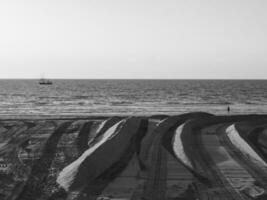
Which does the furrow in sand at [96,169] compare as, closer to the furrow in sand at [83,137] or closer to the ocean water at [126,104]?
the furrow in sand at [83,137]

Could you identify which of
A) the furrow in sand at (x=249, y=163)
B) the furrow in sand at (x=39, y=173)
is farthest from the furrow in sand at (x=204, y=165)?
the furrow in sand at (x=39, y=173)

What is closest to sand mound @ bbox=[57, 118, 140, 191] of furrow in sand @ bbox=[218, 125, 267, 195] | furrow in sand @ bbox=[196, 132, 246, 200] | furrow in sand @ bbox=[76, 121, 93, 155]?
furrow in sand @ bbox=[76, 121, 93, 155]

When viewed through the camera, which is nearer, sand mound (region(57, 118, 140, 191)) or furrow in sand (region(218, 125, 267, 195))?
sand mound (region(57, 118, 140, 191))

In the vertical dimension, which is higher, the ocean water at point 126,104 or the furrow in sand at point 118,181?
the furrow in sand at point 118,181

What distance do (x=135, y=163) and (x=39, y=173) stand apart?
4.33m

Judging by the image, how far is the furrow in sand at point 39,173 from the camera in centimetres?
1170

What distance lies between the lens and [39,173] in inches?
568

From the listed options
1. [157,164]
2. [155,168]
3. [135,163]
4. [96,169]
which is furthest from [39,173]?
[157,164]

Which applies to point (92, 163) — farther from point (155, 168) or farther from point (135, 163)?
point (155, 168)

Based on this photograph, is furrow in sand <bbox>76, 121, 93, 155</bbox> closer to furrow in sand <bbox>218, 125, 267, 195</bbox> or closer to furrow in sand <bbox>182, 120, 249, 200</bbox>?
furrow in sand <bbox>182, 120, 249, 200</bbox>

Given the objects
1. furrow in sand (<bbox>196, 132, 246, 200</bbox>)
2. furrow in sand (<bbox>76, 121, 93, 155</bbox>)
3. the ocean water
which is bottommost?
the ocean water

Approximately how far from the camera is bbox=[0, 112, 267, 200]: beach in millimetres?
12023

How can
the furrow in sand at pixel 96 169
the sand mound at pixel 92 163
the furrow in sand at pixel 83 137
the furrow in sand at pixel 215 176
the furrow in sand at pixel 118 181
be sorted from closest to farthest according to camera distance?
the furrow in sand at pixel 215 176, the furrow in sand at pixel 118 181, the furrow in sand at pixel 96 169, the sand mound at pixel 92 163, the furrow in sand at pixel 83 137

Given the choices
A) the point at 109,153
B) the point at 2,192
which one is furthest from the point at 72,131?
the point at 2,192
